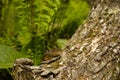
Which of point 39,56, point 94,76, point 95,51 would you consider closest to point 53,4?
point 39,56

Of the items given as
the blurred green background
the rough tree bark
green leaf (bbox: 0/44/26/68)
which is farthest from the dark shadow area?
the rough tree bark

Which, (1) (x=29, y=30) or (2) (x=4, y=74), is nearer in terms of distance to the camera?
(2) (x=4, y=74)

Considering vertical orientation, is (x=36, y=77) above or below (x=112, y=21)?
below

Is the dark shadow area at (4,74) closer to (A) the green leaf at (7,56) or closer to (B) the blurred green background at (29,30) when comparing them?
(B) the blurred green background at (29,30)

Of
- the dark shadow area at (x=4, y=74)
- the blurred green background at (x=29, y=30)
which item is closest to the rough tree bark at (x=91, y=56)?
the blurred green background at (x=29, y=30)

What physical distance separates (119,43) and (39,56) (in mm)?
686

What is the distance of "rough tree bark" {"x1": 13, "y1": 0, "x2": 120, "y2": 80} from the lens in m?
1.68

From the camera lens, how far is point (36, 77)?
1675 mm

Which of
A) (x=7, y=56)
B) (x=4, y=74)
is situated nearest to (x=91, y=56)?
(x=7, y=56)

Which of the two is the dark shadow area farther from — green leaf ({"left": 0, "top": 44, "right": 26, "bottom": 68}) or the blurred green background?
green leaf ({"left": 0, "top": 44, "right": 26, "bottom": 68})

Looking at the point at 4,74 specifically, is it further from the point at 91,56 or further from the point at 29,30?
the point at 91,56

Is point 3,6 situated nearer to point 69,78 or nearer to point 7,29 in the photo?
point 7,29

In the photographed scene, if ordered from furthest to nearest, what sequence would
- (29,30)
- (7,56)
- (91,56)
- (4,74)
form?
(29,30) < (4,74) < (7,56) < (91,56)

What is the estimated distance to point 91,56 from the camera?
175 cm
